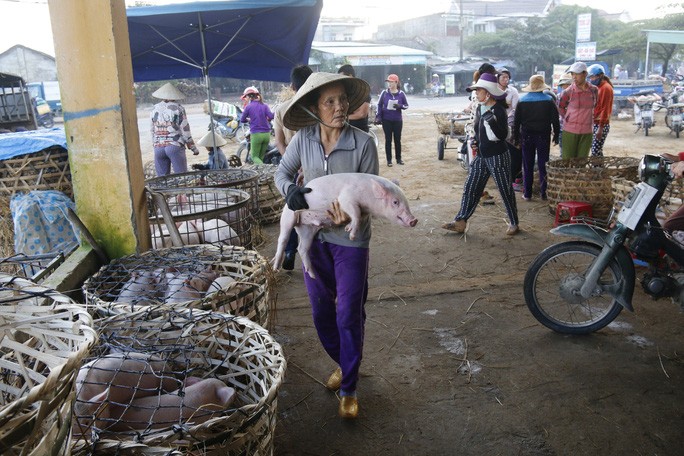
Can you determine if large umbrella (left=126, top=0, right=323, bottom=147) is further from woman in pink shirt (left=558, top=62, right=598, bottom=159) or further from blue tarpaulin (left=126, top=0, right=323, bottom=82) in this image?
woman in pink shirt (left=558, top=62, right=598, bottom=159)

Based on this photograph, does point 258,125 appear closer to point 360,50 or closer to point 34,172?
point 34,172

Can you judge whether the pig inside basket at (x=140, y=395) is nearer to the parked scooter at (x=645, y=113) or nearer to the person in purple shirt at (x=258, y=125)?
the person in purple shirt at (x=258, y=125)

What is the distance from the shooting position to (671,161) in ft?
11.2

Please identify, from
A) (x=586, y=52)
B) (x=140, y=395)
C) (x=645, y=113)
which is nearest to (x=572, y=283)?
(x=140, y=395)

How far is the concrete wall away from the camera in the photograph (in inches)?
1275

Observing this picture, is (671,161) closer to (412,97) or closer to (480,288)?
(480,288)

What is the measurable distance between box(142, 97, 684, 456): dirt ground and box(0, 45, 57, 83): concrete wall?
35.1 m

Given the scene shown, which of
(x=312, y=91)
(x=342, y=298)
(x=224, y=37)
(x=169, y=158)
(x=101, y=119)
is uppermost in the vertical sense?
(x=224, y=37)

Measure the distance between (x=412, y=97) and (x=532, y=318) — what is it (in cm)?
3495

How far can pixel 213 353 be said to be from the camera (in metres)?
2.35

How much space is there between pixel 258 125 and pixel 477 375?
7059 millimetres

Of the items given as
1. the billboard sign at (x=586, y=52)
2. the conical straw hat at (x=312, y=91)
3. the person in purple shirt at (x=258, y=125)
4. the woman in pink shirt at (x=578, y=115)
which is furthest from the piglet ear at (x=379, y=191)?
the billboard sign at (x=586, y=52)

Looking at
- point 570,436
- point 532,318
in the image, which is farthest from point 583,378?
point 532,318

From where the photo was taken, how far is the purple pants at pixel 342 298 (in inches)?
105
